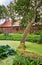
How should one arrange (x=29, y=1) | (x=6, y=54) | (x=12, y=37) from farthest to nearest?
1. (x=12, y=37)
2. (x=29, y=1)
3. (x=6, y=54)

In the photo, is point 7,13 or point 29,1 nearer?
point 29,1

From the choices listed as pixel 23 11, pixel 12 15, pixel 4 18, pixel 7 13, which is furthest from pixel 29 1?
pixel 4 18

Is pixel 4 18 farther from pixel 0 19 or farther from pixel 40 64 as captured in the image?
pixel 40 64

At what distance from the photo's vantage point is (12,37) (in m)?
20.9

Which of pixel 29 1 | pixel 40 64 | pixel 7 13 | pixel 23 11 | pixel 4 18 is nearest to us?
pixel 40 64

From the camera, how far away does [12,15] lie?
97.3 ft

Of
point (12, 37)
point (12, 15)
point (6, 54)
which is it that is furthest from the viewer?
point (12, 15)

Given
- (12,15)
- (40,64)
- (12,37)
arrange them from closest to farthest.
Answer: (40,64) → (12,37) → (12,15)

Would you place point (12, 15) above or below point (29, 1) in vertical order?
below

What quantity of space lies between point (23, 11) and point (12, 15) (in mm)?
12897

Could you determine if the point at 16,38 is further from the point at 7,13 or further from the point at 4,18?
the point at 4,18

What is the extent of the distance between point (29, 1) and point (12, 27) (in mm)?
15849

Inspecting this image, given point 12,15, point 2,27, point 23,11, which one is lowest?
point 2,27

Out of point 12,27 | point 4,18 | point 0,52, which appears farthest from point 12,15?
point 0,52
